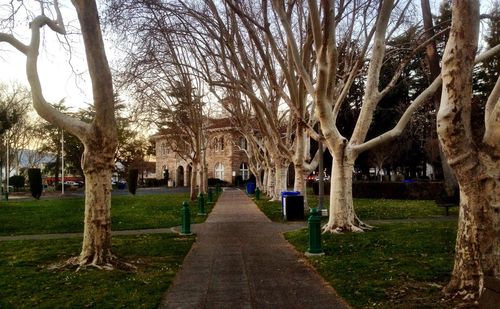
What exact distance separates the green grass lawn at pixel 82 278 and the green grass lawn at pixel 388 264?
277cm

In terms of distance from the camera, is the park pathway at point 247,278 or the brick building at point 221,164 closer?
the park pathway at point 247,278

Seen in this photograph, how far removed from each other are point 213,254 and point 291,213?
26.8ft

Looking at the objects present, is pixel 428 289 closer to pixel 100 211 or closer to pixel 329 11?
pixel 100 211

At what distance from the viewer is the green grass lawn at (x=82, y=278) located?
6.98 metres

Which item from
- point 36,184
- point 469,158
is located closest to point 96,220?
point 469,158

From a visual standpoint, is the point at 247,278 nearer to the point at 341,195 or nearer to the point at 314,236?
the point at 314,236

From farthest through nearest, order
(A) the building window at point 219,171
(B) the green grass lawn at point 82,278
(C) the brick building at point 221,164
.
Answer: (A) the building window at point 219,171
(C) the brick building at point 221,164
(B) the green grass lawn at point 82,278

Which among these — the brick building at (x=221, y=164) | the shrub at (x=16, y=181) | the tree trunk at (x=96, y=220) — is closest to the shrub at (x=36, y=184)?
the shrub at (x=16, y=181)

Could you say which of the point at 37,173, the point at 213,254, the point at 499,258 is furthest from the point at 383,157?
the point at 499,258

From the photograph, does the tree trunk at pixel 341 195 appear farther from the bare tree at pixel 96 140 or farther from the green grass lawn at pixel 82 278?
the bare tree at pixel 96 140

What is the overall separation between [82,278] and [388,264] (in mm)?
5335

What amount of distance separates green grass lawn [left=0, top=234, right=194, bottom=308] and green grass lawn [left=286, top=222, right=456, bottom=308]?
109 inches

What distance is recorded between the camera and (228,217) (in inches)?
818

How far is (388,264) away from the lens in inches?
364
